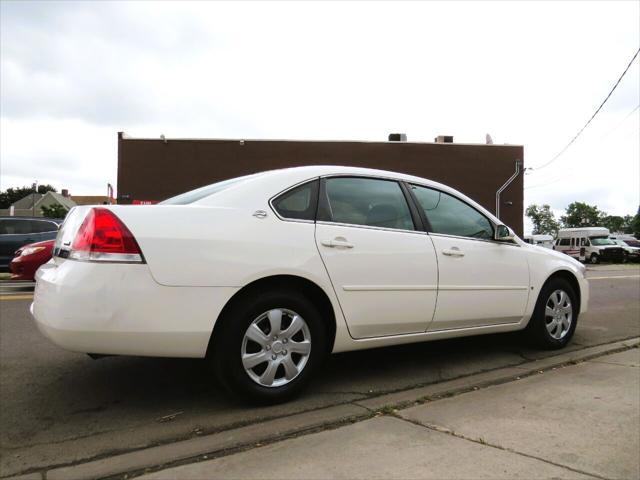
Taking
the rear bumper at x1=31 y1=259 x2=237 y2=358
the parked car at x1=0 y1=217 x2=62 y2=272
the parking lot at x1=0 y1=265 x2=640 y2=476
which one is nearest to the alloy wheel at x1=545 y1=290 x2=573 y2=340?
the parking lot at x1=0 y1=265 x2=640 y2=476

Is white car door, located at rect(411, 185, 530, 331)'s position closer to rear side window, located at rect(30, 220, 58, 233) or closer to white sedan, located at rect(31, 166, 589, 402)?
white sedan, located at rect(31, 166, 589, 402)

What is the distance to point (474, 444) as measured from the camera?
268 centimetres

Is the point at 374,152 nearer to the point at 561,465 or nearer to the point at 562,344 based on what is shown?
the point at 562,344

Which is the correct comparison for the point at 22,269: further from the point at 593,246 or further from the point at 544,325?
the point at 593,246

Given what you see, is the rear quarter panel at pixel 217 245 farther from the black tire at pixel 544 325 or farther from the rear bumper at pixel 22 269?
the rear bumper at pixel 22 269

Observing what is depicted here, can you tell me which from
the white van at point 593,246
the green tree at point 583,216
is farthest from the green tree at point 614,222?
the white van at point 593,246

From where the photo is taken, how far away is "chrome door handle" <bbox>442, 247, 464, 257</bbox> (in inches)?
158

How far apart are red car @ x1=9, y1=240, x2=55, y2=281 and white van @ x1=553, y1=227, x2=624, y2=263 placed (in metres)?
29.7

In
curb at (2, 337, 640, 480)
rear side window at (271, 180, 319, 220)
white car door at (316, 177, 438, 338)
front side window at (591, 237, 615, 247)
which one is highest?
front side window at (591, 237, 615, 247)

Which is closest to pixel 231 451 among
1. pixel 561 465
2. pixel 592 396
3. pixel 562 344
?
pixel 561 465

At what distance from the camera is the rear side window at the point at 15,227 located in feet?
38.4

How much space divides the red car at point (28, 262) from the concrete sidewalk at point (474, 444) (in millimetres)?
7992

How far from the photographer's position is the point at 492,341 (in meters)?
5.25

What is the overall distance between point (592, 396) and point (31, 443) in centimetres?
348
